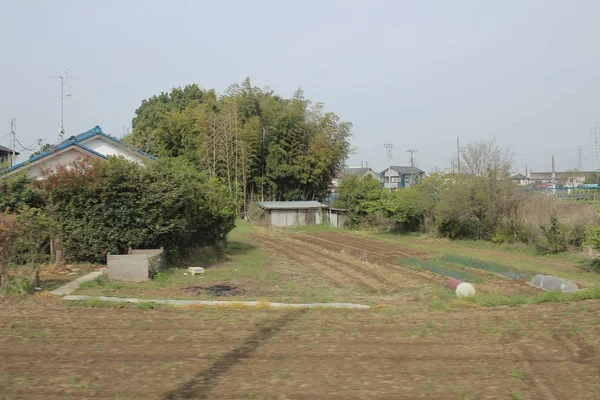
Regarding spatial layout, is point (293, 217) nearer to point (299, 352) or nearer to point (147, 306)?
point (147, 306)

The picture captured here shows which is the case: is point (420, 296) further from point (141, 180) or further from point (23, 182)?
point (23, 182)

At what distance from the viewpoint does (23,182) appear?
14.0 m

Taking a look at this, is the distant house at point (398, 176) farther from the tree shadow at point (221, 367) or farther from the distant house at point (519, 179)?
the tree shadow at point (221, 367)

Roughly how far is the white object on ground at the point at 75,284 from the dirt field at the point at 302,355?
6.56 feet

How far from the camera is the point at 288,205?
4309 cm

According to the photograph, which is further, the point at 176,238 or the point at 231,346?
the point at 176,238

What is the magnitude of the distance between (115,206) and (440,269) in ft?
36.5

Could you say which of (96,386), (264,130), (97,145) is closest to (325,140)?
(264,130)

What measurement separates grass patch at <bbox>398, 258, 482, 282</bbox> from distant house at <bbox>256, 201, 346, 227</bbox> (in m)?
23.1

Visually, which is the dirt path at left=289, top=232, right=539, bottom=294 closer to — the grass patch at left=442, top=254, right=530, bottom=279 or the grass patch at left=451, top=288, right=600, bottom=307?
the grass patch at left=442, top=254, right=530, bottom=279

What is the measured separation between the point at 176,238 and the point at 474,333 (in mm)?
11015

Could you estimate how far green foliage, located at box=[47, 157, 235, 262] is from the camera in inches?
527

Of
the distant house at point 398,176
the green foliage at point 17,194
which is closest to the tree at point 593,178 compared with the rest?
the distant house at point 398,176

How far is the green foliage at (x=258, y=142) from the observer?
42.2m
